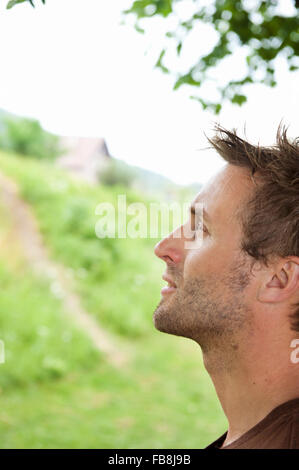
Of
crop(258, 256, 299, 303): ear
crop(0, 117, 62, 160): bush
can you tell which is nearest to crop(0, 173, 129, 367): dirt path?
crop(0, 117, 62, 160): bush

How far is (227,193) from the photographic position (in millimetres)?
1034

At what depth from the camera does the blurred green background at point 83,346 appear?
4348mm

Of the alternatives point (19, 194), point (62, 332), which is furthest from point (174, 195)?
point (62, 332)

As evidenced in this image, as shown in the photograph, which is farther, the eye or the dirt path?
the dirt path

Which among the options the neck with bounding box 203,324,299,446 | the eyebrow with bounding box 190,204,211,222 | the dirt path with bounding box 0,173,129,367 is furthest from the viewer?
the dirt path with bounding box 0,173,129,367

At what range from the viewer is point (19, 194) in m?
6.44

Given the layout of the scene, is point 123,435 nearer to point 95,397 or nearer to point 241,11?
point 95,397

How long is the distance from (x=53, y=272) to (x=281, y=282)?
497 centimetres

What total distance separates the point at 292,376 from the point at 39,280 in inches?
188

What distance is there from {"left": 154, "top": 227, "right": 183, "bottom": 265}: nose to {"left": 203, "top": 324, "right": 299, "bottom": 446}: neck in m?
0.20

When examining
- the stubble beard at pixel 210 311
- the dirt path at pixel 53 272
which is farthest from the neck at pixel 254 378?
the dirt path at pixel 53 272

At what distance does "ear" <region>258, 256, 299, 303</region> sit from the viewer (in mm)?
952

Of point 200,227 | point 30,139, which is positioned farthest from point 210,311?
point 30,139

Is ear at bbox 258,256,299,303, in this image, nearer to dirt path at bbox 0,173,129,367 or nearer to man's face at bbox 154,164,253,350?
man's face at bbox 154,164,253,350
